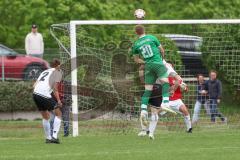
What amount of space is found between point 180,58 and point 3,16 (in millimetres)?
15241

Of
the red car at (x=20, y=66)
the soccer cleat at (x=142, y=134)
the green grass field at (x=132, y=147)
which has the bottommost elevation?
the green grass field at (x=132, y=147)

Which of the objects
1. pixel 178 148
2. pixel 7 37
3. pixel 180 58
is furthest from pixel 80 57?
pixel 7 37

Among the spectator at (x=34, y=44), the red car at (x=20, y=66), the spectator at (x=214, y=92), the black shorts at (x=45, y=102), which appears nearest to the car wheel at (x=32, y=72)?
the red car at (x=20, y=66)

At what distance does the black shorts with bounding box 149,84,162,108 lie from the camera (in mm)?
21469

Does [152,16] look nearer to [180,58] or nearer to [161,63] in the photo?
[180,58]

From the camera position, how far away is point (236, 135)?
21.0 meters

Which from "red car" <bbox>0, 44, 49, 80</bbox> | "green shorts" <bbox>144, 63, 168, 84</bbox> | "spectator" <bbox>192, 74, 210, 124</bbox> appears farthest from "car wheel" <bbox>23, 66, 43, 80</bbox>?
"green shorts" <bbox>144, 63, 168, 84</bbox>

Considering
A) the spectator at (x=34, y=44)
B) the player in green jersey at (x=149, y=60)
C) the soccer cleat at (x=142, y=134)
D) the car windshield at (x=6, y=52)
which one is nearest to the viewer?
the player in green jersey at (x=149, y=60)

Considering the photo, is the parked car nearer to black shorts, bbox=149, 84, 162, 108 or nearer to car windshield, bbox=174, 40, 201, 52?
car windshield, bbox=174, 40, 201, 52

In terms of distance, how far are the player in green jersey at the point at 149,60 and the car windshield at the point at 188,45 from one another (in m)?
5.07

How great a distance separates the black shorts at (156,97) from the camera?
21.5m

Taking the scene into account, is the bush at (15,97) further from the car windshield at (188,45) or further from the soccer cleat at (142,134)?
the soccer cleat at (142,134)

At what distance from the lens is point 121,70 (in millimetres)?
24234

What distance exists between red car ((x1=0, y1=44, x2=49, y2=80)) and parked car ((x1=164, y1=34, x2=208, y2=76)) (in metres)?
4.40
